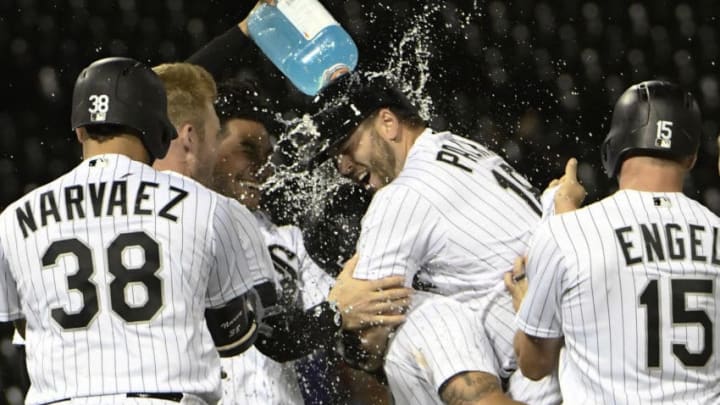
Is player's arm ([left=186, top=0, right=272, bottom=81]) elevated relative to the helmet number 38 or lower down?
elevated

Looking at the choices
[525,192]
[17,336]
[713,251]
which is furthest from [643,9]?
[17,336]

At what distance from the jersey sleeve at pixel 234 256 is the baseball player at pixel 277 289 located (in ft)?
1.99

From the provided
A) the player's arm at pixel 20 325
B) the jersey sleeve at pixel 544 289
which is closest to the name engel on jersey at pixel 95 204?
the player's arm at pixel 20 325

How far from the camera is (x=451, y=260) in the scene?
12.1 feet

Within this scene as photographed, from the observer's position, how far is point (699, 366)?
9.78ft

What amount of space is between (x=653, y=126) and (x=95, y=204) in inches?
47.3

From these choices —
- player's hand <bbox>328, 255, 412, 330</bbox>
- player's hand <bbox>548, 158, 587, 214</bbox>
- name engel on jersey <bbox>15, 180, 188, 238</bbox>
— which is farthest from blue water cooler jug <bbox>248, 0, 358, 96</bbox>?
name engel on jersey <bbox>15, 180, 188, 238</bbox>

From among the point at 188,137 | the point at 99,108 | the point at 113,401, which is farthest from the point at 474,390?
the point at 99,108

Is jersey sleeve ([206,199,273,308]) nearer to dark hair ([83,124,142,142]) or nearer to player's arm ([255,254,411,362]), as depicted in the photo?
dark hair ([83,124,142,142])

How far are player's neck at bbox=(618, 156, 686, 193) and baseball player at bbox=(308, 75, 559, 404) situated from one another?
0.68 meters

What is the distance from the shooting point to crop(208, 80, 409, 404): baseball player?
387 cm

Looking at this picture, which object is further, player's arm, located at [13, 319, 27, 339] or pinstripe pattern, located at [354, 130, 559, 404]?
pinstripe pattern, located at [354, 130, 559, 404]

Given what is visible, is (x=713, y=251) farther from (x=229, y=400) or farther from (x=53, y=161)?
(x=53, y=161)

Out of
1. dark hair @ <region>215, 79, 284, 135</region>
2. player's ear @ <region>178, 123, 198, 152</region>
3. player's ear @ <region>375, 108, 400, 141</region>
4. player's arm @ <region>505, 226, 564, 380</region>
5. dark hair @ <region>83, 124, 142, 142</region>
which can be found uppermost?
dark hair @ <region>215, 79, 284, 135</region>
